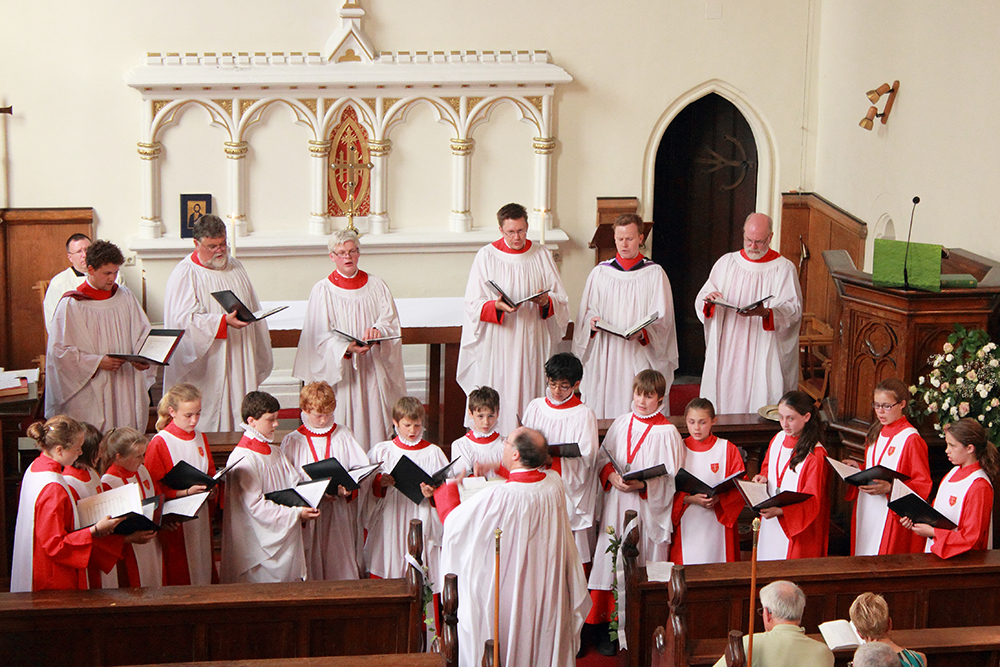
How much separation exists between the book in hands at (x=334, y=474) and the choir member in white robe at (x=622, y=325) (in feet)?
8.66

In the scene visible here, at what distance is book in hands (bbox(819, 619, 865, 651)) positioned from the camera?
4.30 meters

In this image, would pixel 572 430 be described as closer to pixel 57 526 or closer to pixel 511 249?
pixel 511 249

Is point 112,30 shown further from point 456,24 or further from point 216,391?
point 216,391

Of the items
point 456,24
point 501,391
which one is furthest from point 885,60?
point 501,391

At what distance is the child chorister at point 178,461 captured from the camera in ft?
18.4

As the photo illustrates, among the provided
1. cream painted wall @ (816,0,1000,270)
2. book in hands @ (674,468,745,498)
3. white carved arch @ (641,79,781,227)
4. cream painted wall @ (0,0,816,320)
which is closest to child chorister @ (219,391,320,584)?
book in hands @ (674,468,745,498)

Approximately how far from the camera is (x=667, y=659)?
4586 millimetres

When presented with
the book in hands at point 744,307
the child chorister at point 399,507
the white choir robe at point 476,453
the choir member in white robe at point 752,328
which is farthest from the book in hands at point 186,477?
the choir member in white robe at point 752,328

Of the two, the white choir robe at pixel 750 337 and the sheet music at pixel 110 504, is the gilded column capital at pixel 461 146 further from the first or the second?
the sheet music at pixel 110 504

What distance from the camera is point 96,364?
6828mm

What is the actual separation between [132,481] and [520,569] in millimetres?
1874

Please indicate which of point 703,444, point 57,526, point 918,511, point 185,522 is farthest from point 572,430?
point 57,526

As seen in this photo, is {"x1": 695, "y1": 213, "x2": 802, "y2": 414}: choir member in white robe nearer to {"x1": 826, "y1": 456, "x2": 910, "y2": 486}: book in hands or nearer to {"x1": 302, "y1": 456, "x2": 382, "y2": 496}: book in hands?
{"x1": 826, "y1": 456, "x2": 910, "y2": 486}: book in hands

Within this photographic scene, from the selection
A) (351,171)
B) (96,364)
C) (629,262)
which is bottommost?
(96,364)
